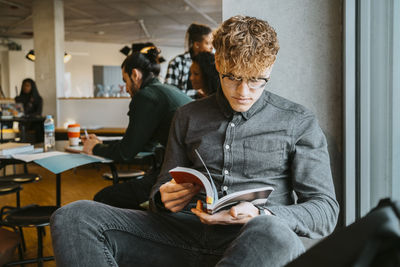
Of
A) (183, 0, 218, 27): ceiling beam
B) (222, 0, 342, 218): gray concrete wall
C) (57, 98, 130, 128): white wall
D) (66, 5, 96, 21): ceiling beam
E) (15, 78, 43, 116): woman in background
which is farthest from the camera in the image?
(66, 5, 96, 21): ceiling beam

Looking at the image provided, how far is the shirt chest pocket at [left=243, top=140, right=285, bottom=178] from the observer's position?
1.21 meters

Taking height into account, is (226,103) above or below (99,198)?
above

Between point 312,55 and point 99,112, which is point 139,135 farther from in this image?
point 99,112

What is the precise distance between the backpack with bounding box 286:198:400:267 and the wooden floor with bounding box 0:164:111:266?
2458 mm

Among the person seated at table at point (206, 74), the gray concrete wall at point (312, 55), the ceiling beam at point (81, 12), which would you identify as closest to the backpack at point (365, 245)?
the gray concrete wall at point (312, 55)

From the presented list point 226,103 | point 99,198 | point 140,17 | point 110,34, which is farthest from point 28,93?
point 226,103

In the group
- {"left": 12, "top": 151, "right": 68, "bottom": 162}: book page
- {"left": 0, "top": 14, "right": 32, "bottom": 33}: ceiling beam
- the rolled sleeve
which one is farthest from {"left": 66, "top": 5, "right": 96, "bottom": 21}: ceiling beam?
the rolled sleeve

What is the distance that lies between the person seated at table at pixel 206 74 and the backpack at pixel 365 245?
1.47 meters

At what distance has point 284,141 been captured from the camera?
1206 mm

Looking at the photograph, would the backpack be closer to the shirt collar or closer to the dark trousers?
the shirt collar

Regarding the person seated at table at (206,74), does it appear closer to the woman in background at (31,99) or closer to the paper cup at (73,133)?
the paper cup at (73,133)

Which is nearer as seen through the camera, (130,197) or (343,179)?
(343,179)

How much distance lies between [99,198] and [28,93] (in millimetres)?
5198

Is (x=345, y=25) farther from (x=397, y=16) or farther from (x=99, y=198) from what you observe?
(x=99, y=198)
